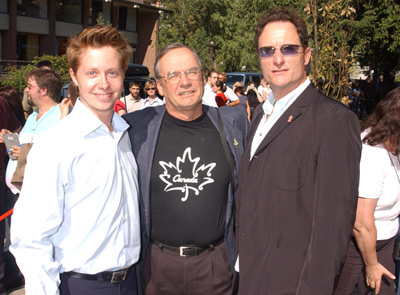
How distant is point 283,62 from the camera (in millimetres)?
2201

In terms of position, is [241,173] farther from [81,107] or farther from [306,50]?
[81,107]

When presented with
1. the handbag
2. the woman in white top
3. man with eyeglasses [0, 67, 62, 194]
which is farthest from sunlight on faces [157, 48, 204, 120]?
man with eyeglasses [0, 67, 62, 194]

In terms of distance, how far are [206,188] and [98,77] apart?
0.98 meters

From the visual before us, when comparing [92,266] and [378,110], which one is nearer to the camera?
[92,266]

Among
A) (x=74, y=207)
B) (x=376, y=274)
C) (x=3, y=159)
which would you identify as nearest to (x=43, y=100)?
(x=3, y=159)

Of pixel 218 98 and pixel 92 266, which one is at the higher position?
pixel 218 98

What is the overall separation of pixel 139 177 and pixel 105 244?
0.62m

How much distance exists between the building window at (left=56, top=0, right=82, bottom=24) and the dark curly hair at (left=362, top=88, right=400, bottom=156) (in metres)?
29.3

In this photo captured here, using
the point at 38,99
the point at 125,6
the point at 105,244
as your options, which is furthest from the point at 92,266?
the point at 125,6

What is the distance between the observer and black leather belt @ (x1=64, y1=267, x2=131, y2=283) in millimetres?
2135

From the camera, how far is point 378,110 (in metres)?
2.98

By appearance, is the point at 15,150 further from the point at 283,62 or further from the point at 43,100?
the point at 283,62

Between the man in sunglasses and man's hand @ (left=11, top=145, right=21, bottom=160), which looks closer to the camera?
the man in sunglasses

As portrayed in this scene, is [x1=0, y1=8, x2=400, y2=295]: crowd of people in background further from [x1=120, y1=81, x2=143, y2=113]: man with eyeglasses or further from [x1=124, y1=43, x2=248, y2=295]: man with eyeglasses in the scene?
[x1=120, y1=81, x2=143, y2=113]: man with eyeglasses
